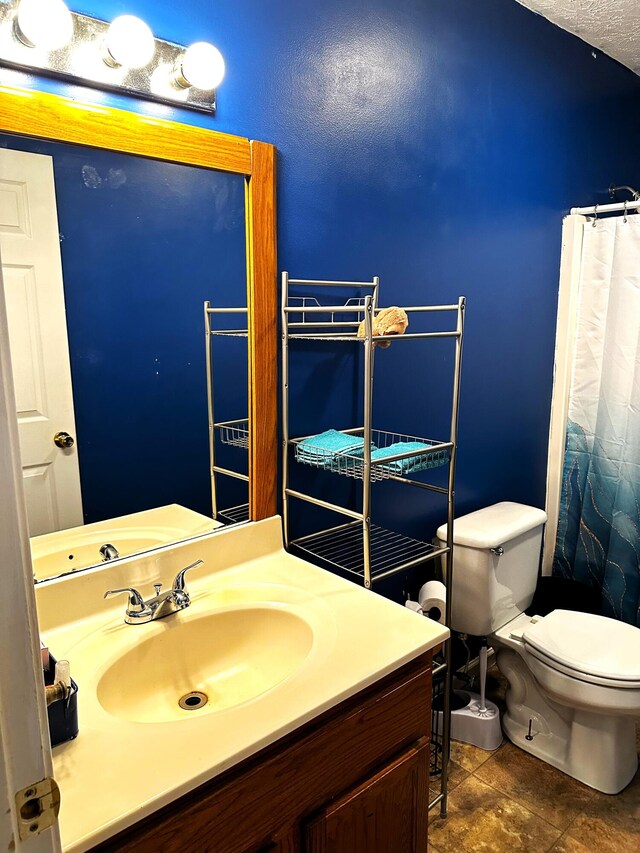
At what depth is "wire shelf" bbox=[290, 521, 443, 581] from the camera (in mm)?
1687

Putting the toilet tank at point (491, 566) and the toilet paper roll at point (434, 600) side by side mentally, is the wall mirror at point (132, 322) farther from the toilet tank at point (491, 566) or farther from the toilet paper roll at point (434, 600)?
the toilet tank at point (491, 566)

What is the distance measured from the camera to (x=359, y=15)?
1.60 metres

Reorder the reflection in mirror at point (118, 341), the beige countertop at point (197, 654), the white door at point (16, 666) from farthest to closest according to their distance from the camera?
the reflection in mirror at point (118, 341)
the beige countertop at point (197, 654)
the white door at point (16, 666)

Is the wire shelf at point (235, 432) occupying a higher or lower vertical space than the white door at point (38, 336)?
lower

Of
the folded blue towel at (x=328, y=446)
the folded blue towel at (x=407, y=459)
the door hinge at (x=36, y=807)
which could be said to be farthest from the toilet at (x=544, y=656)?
the door hinge at (x=36, y=807)

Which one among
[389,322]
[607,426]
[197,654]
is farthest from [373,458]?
[607,426]

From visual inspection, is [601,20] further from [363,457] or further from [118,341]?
[118,341]

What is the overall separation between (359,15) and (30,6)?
91 centimetres

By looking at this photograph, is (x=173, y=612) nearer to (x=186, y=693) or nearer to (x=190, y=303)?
(x=186, y=693)

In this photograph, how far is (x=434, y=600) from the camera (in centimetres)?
188

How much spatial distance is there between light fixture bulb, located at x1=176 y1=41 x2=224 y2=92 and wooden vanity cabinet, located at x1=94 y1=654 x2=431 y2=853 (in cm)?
126

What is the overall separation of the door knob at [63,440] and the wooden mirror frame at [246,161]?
431mm

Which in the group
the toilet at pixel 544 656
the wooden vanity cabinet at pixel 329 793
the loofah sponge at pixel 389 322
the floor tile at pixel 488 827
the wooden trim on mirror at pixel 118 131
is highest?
the wooden trim on mirror at pixel 118 131

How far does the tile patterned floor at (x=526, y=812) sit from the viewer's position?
1.69 meters
